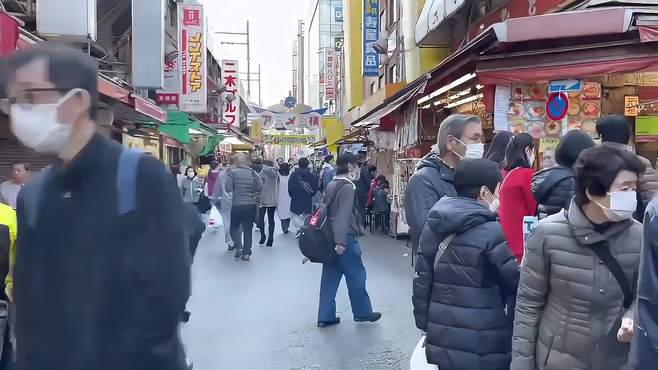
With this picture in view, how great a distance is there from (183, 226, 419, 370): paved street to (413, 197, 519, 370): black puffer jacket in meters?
2.16

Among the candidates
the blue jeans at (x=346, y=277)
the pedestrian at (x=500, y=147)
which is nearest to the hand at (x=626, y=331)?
the pedestrian at (x=500, y=147)

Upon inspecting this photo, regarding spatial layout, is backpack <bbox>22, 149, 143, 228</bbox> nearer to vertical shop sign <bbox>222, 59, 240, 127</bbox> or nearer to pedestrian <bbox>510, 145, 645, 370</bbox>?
pedestrian <bbox>510, 145, 645, 370</bbox>

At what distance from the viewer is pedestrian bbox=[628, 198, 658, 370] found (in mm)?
1968

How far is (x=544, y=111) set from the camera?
7.81 m

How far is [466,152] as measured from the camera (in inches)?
178

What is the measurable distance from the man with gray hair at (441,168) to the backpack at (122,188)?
8.94ft

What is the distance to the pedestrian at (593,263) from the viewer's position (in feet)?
8.60

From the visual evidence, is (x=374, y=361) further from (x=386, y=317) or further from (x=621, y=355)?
(x=621, y=355)

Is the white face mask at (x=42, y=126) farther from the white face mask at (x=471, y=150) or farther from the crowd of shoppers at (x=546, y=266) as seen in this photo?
the white face mask at (x=471, y=150)

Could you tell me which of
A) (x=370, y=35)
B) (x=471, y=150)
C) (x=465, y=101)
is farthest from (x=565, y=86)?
(x=370, y=35)

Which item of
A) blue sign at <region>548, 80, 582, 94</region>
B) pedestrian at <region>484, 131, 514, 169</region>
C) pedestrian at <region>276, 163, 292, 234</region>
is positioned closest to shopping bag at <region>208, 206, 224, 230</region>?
pedestrian at <region>276, 163, 292, 234</region>

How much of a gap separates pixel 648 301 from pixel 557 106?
5874 mm

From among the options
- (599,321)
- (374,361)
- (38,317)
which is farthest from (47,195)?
(374,361)

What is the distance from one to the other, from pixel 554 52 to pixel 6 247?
6146 mm
